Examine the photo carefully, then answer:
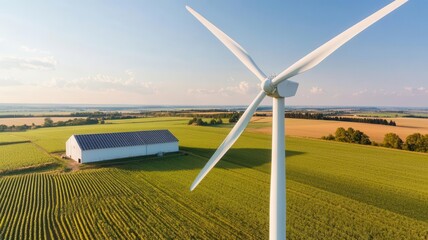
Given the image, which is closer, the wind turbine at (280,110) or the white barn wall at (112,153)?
the wind turbine at (280,110)

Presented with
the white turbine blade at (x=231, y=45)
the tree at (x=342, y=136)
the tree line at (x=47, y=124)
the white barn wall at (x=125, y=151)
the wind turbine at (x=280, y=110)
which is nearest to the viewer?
the wind turbine at (x=280, y=110)

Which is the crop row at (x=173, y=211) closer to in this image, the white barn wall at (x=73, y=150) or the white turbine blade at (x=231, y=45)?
the white barn wall at (x=73, y=150)

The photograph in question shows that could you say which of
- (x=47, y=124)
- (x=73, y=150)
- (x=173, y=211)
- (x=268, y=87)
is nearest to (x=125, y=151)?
(x=73, y=150)

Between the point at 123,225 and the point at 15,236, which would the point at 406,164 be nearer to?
the point at 123,225

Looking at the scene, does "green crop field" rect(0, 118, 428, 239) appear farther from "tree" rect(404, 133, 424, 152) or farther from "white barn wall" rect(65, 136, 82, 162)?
"tree" rect(404, 133, 424, 152)

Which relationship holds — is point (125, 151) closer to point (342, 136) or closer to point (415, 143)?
point (342, 136)

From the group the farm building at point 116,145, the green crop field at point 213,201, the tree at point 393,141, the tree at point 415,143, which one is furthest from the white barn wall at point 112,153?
the tree at point 415,143
